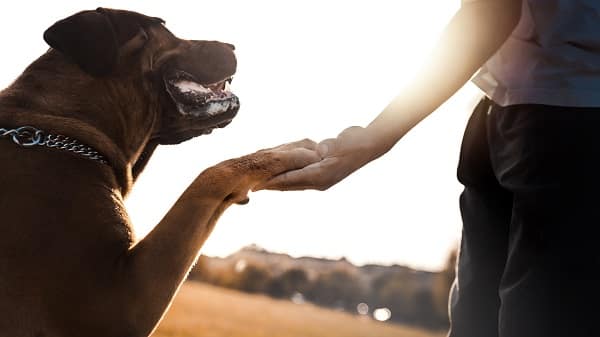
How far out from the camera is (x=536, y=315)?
207cm

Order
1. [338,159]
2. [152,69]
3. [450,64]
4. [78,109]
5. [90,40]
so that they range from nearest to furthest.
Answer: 1. [450,64]
2. [338,159]
3. [78,109]
4. [90,40]
5. [152,69]

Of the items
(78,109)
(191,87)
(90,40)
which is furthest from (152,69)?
(78,109)

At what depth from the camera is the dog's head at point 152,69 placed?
11.2ft

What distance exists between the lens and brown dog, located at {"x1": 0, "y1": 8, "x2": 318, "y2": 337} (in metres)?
2.59

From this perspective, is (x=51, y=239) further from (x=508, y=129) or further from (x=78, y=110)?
(x=508, y=129)

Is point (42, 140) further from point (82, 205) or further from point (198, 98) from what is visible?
point (198, 98)

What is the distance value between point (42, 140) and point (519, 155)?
6.16 ft

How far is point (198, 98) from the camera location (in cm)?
394

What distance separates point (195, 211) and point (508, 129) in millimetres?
1182

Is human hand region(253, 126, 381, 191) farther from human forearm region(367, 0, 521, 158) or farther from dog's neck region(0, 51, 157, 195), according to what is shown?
dog's neck region(0, 51, 157, 195)

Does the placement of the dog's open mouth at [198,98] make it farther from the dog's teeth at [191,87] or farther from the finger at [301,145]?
the finger at [301,145]

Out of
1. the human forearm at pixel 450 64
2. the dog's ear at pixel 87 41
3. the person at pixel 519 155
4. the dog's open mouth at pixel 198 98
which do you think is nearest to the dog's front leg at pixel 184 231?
the person at pixel 519 155

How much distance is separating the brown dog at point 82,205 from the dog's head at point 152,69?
1 cm

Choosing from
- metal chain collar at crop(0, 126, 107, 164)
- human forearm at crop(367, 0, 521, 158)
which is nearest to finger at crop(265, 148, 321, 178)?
human forearm at crop(367, 0, 521, 158)
